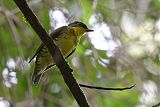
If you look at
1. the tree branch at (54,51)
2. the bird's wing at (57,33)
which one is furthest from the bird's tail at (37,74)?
the tree branch at (54,51)

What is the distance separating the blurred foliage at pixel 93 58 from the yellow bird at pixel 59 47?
714 millimetres

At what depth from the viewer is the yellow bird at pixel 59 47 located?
6.69 ft

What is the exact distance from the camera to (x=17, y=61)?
3.19 meters

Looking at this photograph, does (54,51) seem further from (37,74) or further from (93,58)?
(93,58)

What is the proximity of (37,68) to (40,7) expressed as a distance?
3.57 feet

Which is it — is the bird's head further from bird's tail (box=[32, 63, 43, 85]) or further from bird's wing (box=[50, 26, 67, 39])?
bird's tail (box=[32, 63, 43, 85])

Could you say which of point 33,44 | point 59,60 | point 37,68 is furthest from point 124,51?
point 59,60

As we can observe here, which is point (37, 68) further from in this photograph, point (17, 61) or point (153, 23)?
point (153, 23)

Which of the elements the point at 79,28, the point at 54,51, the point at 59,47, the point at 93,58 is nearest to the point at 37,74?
the point at 59,47

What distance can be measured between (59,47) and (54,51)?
2.28 ft

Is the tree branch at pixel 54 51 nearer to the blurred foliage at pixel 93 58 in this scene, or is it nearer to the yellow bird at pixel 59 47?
the yellow bird at pixel 59 47

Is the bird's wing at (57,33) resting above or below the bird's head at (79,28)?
above

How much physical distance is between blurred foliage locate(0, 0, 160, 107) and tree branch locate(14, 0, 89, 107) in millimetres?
1517

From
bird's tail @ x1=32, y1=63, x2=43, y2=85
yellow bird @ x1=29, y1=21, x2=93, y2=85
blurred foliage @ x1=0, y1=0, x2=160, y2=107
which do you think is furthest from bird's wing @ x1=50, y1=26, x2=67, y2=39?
blurred foliage @ x1=0, y1=0, x2=160, y2=107
